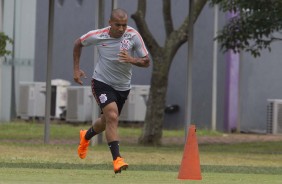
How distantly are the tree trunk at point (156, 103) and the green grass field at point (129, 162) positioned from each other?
1.73ft

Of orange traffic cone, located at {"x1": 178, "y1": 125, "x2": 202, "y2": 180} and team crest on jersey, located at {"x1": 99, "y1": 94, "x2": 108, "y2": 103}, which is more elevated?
team crest on jersey, located at {"x1": 99, "y1": 94, "x2": 108, "y2": 103}

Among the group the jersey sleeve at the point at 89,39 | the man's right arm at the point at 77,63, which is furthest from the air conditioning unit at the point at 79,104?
the jersey sleeve at the point at 89,39

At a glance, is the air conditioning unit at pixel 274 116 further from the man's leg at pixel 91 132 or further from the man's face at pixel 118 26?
the man's face at pixel 118 26

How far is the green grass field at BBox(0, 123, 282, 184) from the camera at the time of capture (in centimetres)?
1231

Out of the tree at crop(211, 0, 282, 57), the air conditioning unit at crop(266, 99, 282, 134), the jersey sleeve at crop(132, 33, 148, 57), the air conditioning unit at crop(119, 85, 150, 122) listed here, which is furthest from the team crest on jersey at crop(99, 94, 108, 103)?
the air conditioning unit at crop(119, 85, 150, 122)

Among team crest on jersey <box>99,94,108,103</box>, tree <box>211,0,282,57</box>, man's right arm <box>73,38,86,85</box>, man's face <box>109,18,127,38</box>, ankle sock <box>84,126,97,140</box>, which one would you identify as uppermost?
tree <box>211,0,282,57</box>

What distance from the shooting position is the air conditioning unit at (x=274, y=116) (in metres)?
30.8

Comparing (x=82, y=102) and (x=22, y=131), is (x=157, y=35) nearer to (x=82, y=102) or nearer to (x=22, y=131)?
(x=82, y=102)

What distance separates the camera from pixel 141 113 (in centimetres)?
3275

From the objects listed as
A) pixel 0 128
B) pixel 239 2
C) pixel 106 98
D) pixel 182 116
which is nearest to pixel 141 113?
pixel 182 116

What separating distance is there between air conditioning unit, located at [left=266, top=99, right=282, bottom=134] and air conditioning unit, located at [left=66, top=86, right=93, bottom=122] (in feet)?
18.9

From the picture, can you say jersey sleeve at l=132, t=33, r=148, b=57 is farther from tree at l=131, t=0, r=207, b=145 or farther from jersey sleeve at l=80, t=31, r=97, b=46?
tree at l=131, t=0, r=207, b=145

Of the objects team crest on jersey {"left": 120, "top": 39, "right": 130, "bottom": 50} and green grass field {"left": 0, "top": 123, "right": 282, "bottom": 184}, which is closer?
green grass field {"left": 0, "top": 123, "right": 282, "bottom": 184}

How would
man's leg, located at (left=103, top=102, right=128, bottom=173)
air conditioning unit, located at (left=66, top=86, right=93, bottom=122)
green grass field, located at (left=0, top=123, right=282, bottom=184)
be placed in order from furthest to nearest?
air conditioning unit, located at (left=66, top=86, right=93, bottom=122) → man's leg, located at (left=103, top=102, right=128, bottom=173) → green grass field, located at (left=0, top=123, right=282, bottom=184)
